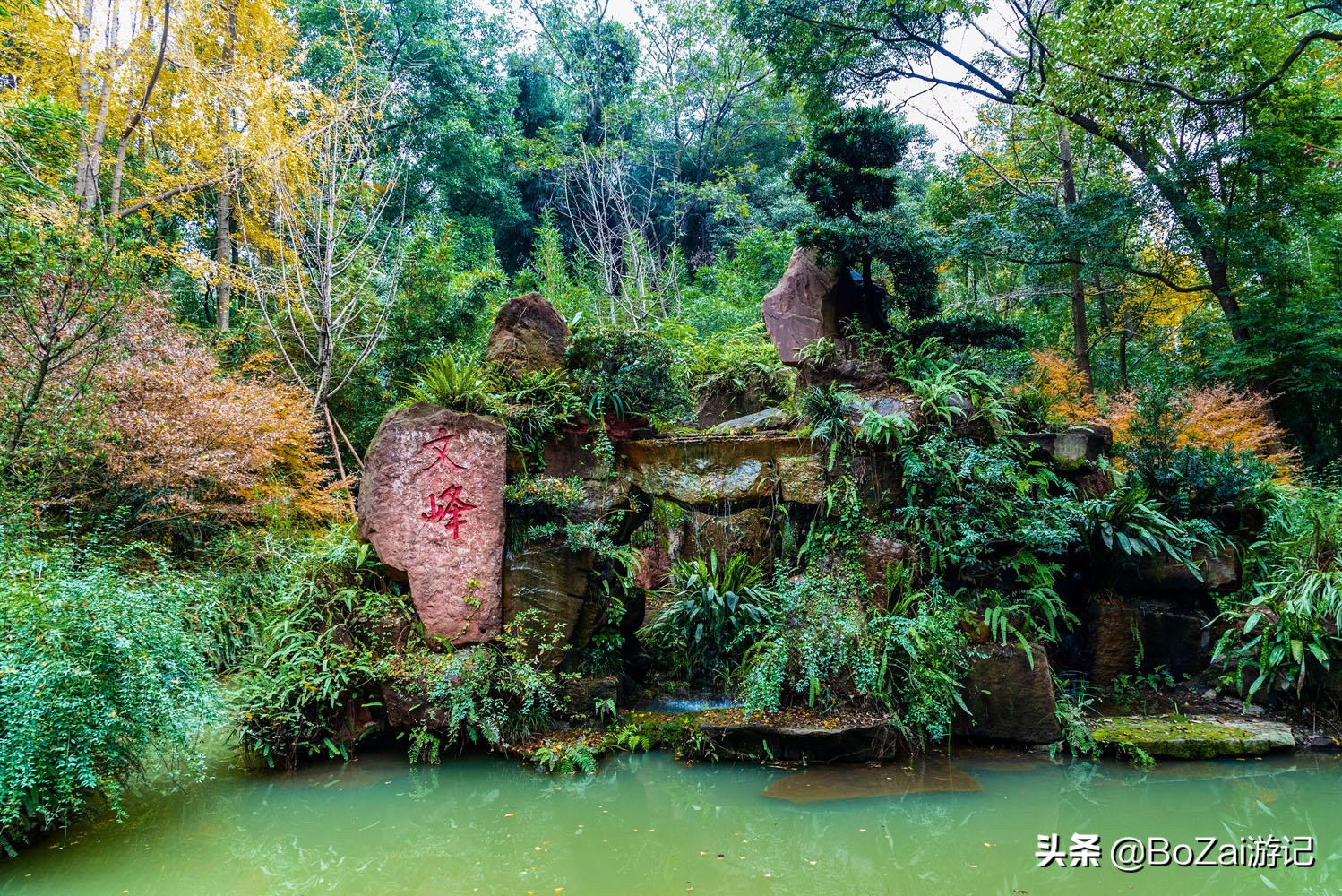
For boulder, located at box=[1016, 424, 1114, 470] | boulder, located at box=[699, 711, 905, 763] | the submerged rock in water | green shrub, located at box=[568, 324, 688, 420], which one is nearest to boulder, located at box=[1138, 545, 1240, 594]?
boulder, located at box=[1016, 424, 1114, 470]

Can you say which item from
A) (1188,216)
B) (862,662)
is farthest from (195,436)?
(1188,216)

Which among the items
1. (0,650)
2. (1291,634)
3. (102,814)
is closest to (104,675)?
(0,650)

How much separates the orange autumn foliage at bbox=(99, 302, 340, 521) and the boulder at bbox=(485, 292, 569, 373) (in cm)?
277

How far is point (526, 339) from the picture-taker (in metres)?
5.45

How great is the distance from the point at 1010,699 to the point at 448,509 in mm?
3864

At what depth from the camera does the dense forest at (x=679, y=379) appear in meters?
4.43

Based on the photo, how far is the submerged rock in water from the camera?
395 cm

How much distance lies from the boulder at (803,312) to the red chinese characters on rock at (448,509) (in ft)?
10.7

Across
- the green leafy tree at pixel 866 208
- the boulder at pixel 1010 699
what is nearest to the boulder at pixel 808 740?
the boulder at pixel 1010 699

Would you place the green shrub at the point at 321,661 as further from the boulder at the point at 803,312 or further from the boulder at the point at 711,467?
the boulder at the point at 803,312

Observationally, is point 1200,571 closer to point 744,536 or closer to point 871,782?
point 871,782

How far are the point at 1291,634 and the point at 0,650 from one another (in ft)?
23.5

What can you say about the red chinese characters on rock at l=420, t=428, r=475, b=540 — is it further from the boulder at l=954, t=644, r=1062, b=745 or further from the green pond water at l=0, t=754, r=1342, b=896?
the boulder at l=954, t=644, r=1062, b=745

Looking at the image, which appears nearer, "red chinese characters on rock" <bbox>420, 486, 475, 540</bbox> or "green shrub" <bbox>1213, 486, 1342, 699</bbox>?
"green shrub" <bbox>1213, 486, 1342, 699</bbox>
